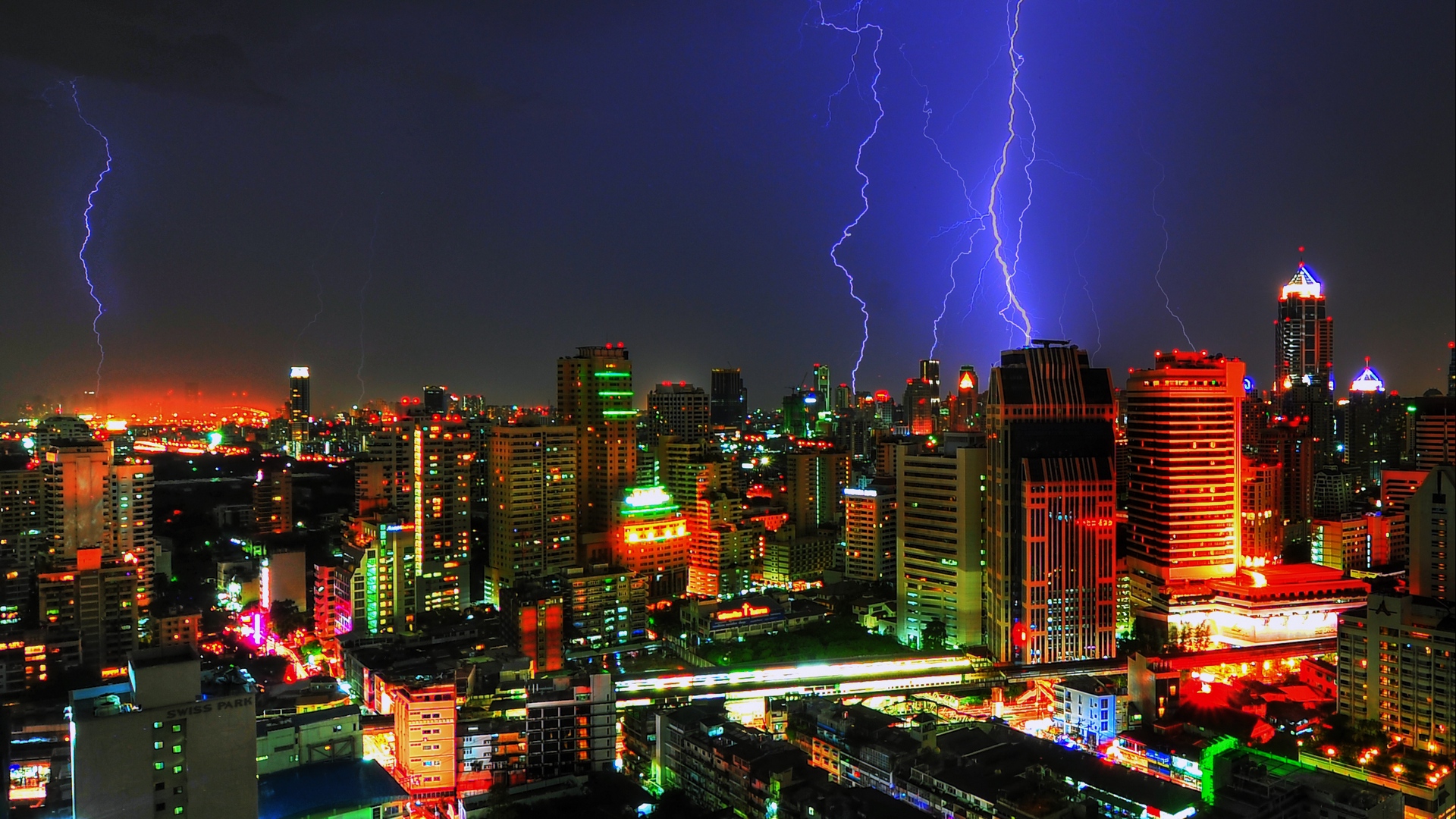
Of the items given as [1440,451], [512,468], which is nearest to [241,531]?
[512,468]

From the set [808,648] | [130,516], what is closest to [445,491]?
[130,516]

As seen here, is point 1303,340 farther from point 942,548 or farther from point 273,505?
point 273,505

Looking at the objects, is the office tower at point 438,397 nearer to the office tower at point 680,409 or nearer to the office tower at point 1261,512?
the office tower at point 680,409

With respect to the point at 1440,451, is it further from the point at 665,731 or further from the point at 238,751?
the point at 238,751

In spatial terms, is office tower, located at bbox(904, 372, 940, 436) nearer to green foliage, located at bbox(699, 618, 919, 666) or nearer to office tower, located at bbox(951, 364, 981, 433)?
office tower, located at bbox(951, 364, 981, 433)

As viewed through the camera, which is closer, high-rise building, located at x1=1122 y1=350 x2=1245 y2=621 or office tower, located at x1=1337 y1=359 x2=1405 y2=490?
high-rise building, located at x1=1122 y1=350 x2=1245 y2=621

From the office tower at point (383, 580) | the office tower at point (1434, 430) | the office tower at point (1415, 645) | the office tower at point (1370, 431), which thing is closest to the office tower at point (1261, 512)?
the office tower at point (1434, 430)

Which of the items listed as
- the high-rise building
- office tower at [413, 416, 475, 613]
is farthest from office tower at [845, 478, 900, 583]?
office tower at [413, 416, 475, 613]
